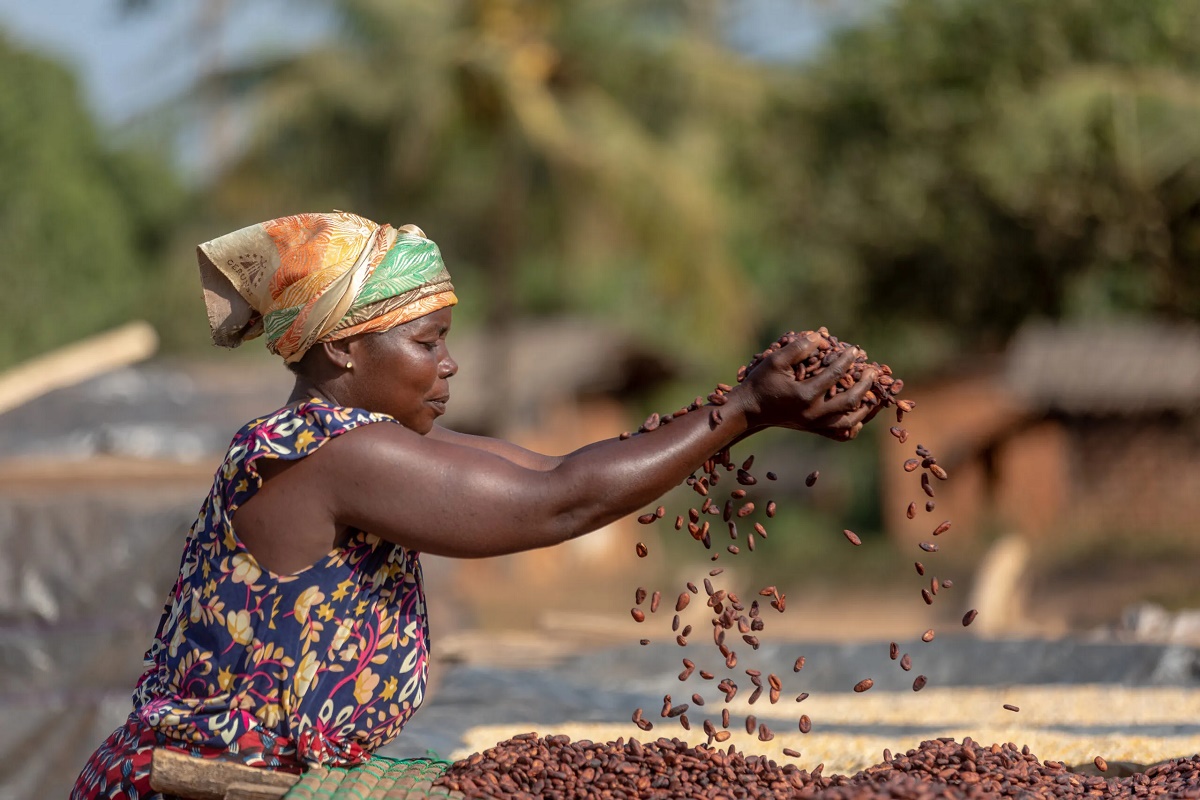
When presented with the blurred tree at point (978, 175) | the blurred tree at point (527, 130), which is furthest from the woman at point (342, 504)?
the blurred tree at point (527, 130)

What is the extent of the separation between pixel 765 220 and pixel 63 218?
10147mm

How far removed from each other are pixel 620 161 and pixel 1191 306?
711 cm

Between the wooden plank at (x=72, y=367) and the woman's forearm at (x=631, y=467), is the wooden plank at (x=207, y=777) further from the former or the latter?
the wooden plank at (x=72, y=367)

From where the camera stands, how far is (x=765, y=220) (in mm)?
19766

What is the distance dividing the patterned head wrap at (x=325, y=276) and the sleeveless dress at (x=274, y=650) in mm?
161

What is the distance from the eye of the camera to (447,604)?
311 inches

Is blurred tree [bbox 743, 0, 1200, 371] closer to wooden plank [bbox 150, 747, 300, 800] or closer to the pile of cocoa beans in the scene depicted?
the pile of cocoa beans

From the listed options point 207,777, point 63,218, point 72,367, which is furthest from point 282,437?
point 63,218

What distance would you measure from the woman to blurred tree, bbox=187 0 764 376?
15850mm

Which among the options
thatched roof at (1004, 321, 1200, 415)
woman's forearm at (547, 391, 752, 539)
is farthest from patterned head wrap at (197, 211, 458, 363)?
thatched roof at (1004, 321, 1200, 415)

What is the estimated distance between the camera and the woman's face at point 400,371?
7.68ft

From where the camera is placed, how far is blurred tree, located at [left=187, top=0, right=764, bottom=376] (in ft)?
59.8

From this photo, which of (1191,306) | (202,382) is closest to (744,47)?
(1191,306)

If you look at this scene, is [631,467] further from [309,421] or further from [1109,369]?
[1109,369]
